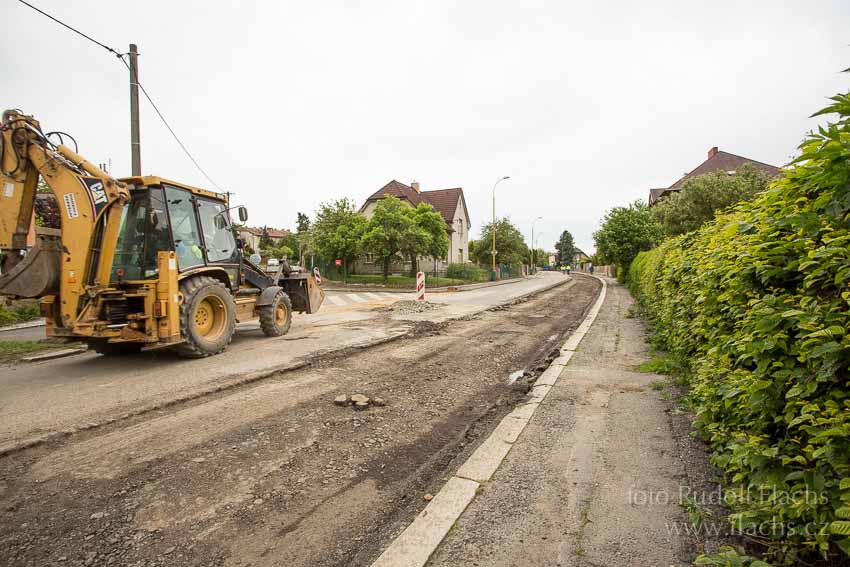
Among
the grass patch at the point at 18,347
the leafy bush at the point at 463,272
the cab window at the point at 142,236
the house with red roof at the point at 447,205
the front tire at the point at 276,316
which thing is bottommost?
the grass patch at the point at 18,347

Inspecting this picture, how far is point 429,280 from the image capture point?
34562 millimetres

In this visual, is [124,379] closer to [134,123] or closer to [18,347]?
[18,347]

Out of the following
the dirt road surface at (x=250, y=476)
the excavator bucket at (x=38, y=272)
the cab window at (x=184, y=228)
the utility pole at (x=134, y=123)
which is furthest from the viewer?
the utility pole at (x=134, y=123)

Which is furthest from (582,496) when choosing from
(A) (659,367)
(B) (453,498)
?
(A) (659,367)

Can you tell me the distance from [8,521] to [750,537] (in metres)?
4.30

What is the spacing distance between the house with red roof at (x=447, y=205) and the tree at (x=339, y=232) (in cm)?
854

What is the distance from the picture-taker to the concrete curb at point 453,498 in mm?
2299

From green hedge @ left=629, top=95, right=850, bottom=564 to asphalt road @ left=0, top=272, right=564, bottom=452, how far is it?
512cm

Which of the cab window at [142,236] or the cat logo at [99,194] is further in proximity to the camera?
the cab window at [142,236]

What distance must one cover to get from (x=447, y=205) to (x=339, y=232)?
1697 cm

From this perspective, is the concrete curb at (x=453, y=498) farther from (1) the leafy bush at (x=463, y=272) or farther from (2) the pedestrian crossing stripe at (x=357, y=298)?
(1) the leafy bush at (x=463, y=272)

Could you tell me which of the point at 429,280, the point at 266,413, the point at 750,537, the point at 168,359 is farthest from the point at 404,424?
the point at 429,280

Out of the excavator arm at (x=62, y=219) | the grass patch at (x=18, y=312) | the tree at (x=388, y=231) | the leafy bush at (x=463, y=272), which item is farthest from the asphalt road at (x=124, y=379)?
the leafy bush at (x=463, y=272)

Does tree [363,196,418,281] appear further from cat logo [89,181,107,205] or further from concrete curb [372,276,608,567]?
concrete curb [372,276,608,567]
